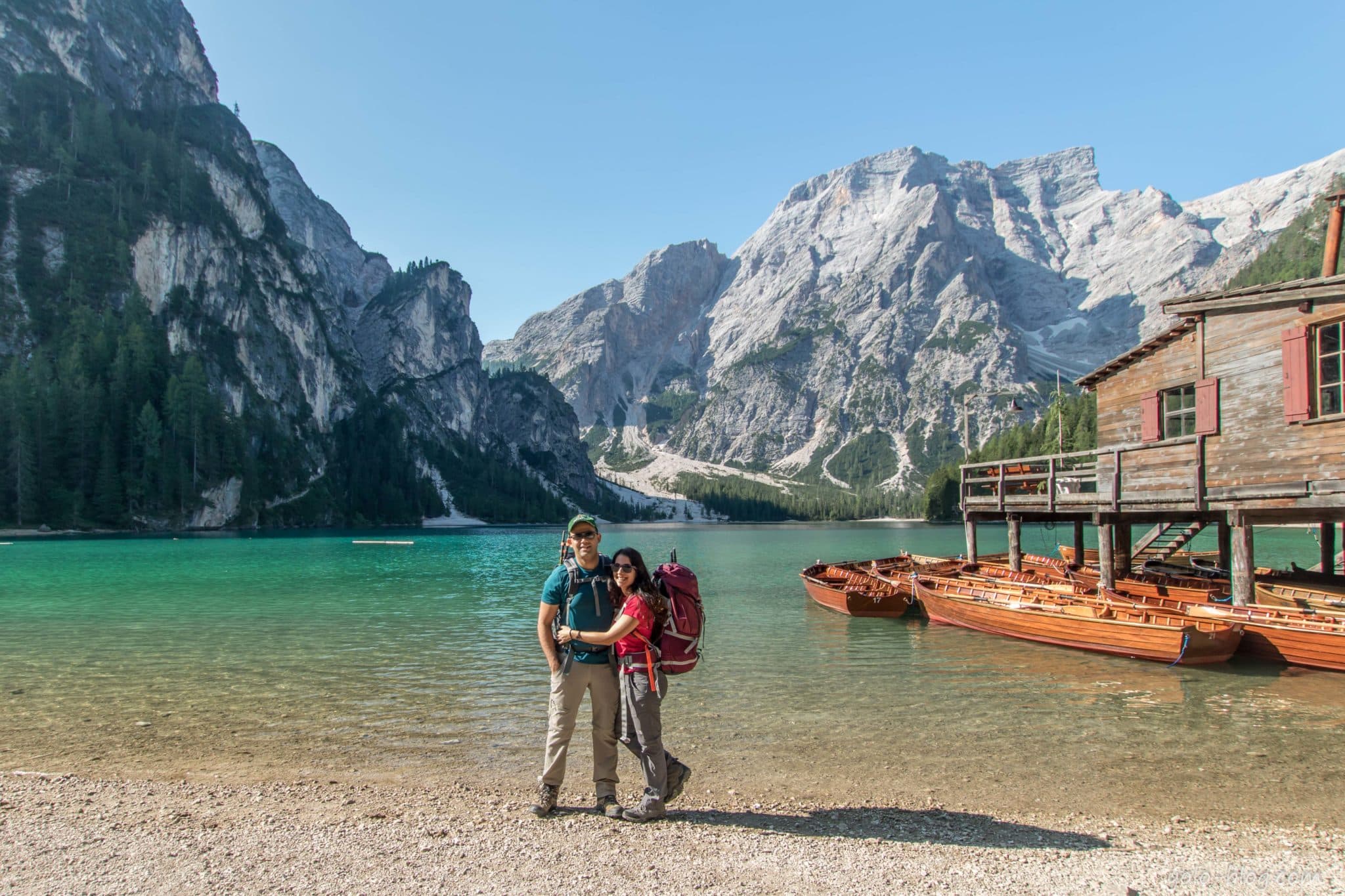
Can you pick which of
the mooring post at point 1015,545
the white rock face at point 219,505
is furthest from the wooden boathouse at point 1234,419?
the white rock face at point 219,505

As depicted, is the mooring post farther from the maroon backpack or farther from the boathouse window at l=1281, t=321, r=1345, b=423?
the maroon backpack

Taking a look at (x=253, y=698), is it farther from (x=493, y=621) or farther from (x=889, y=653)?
(x=889, y=653)

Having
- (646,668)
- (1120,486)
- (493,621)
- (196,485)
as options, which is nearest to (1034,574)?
(1120,486)

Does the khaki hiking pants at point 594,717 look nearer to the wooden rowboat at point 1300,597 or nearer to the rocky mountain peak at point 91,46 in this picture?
the wooden rowboat at point 1300,597

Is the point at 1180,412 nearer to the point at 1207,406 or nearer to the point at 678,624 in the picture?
the point at 1207,406

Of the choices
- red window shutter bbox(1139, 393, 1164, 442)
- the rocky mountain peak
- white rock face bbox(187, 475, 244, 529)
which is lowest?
white rock face bbox(187, 475, 244, 529)

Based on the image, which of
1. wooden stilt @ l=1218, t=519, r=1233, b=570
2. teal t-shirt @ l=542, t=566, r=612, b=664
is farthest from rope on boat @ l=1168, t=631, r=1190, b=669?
teal t-shirt @ l=542, t=566, r=612, b=664

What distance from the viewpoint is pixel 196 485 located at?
14050 centimetres

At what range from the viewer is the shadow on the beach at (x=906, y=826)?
8586 mm

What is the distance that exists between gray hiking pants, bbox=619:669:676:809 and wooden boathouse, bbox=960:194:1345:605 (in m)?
19.8

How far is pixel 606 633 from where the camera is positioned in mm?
8320

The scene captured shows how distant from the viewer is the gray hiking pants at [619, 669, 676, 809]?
859 cm

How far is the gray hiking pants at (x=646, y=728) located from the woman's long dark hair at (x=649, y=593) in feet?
2.04

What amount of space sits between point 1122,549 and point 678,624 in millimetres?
33070
